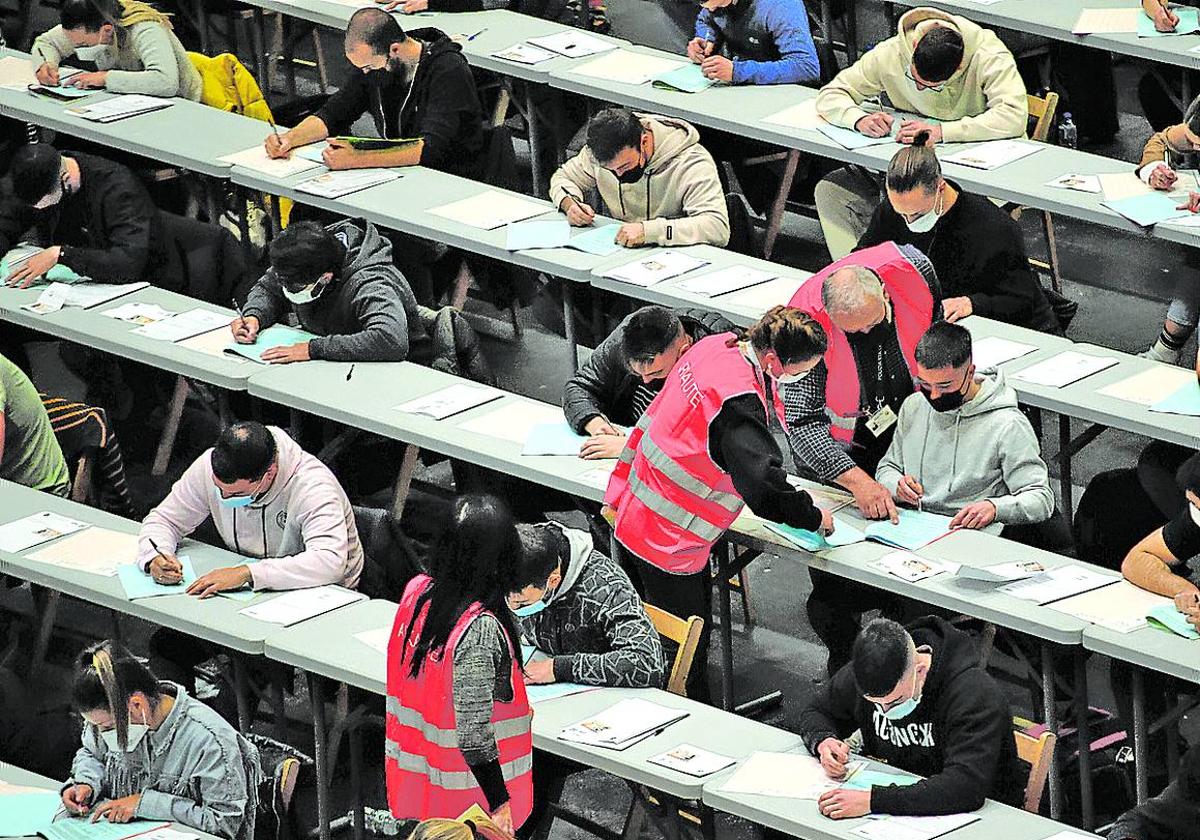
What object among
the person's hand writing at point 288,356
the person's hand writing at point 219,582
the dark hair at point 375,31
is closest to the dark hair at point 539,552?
the person's hand writing at point 219,582

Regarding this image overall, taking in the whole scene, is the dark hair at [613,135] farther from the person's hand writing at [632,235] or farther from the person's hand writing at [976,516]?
the person's hand writing at [976,516]

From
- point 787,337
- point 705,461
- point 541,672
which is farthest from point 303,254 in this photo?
point 541,672

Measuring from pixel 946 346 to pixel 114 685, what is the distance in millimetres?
2425

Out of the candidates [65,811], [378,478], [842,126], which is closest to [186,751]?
[65,811]

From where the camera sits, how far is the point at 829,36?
1045cm

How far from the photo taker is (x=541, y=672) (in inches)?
254

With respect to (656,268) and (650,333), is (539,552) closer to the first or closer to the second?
(650,333)

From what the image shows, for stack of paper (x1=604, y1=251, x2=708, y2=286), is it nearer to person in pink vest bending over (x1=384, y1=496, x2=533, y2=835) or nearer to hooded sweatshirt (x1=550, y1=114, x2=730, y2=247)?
hooded sweatshirt (x1=550, y1=114, x2=730, y2=247)

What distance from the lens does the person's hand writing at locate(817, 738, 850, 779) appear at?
19.9ft

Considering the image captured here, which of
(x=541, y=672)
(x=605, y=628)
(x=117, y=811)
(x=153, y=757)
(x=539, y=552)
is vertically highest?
(x=539, y=552)

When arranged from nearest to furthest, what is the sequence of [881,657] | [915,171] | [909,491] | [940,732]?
[881,657]
[940,732]
[909,491]
[915,171]

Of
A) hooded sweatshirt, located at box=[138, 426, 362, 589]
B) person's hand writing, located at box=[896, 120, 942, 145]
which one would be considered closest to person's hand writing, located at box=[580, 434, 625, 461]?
hooded sweatshirt, located at box=[138, 426, 362, 589]

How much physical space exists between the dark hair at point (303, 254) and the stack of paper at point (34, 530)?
106cm

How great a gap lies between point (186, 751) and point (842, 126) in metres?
3.71
